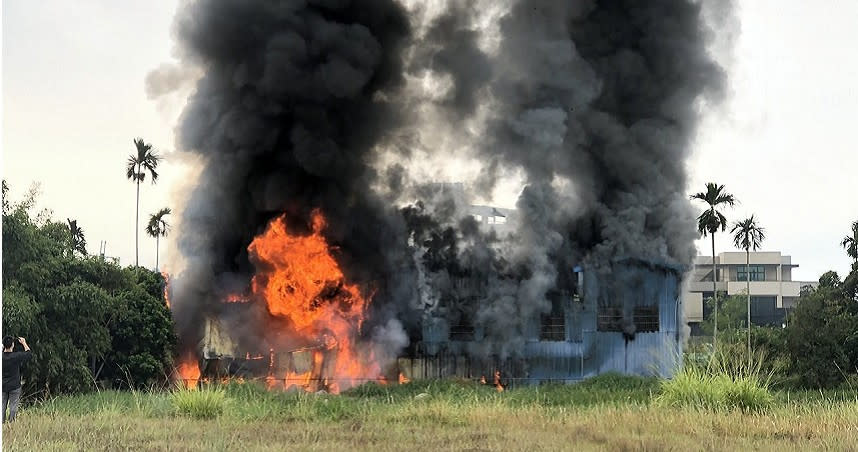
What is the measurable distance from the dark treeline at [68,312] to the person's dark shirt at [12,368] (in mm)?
8946

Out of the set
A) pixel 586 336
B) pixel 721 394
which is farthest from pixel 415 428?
pixel 586 336

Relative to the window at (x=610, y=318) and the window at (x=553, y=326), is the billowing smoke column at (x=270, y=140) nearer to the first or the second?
the window at (x=553, y=326)

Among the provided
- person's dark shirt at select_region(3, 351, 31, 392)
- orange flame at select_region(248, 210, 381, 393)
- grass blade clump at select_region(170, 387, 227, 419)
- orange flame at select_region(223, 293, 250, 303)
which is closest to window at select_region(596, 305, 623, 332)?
orange flame at select_region(248, 210, 381, 393)

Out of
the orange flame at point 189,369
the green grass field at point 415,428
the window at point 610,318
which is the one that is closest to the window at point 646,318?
the window at point 610,318

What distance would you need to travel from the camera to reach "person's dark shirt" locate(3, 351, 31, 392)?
605 inches

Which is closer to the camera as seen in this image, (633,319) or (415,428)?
(415,428)

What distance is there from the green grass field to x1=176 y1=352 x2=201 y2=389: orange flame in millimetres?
14337

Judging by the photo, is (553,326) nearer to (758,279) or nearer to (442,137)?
(442,137)

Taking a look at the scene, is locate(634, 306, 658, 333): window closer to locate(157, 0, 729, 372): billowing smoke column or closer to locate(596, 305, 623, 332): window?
locate(596, 305, 623, 332): window

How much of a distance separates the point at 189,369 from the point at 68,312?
1047 centimetres

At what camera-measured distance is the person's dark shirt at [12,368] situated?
50.5 ft

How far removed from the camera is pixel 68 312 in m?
27.8

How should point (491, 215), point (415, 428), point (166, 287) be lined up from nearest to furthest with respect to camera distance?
point (415, 428) < point (166, 287) < point (491, 215)

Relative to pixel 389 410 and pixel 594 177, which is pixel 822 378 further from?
pixel 389 410
